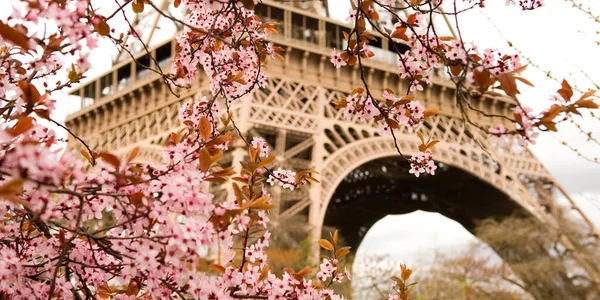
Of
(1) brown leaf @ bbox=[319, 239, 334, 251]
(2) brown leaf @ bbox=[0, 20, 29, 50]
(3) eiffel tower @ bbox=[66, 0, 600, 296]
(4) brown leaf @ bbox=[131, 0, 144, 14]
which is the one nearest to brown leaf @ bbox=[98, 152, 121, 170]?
(2) brown leaf @ bbox=[0, 20, 29, 50]

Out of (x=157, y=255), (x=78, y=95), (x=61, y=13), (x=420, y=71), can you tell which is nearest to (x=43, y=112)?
(x=61, y=13)

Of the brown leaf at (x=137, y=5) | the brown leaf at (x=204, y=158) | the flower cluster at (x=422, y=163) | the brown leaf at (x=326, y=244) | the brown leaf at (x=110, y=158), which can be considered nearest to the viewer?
the brown leaf at (x=110, y=158)

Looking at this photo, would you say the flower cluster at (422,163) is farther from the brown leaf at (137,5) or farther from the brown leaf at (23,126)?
the brown leaf at (23,126)

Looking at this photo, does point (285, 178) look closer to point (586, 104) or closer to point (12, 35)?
point (586, 104)

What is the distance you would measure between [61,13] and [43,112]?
45 cm

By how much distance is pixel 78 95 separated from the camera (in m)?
23.9

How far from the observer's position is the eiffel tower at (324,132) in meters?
16.2

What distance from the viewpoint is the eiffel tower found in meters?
16.2

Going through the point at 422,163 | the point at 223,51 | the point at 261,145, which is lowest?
the point at 422,163

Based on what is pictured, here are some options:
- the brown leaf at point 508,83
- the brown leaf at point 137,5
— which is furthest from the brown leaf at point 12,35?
the brown leaf at point 508,83

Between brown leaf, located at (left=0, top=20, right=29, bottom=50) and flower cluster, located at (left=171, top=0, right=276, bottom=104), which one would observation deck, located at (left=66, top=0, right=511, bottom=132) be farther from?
brown leaf, located at (left=0, top=20, right=29, bottom=50)

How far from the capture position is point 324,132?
56.3ft

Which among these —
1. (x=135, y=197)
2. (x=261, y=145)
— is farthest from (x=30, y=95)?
(x=261, y=145)

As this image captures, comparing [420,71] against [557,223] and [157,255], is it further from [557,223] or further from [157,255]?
[557,223]
